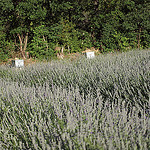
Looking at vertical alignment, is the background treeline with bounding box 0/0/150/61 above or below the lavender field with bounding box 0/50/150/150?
above

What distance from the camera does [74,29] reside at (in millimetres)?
9781

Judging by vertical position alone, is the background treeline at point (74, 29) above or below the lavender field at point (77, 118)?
above

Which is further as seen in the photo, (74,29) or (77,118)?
(74,29)

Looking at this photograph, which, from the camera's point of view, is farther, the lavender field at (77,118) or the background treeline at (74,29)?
the background treeline at (74,29)

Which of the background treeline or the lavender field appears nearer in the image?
the lavender field

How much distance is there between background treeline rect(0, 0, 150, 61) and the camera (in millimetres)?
8805

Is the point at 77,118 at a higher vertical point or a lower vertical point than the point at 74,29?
lower

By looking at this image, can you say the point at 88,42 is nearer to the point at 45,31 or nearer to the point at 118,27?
the point at 118,27

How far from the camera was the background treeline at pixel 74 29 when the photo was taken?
347 inches

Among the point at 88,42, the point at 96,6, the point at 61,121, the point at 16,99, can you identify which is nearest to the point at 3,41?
the point at 88,42

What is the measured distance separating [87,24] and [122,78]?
7122 millimetres

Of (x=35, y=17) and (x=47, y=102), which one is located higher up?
(x=35, y=17)

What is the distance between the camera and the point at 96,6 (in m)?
9.52

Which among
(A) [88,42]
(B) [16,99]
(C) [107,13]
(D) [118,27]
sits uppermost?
(C) [107,13]
